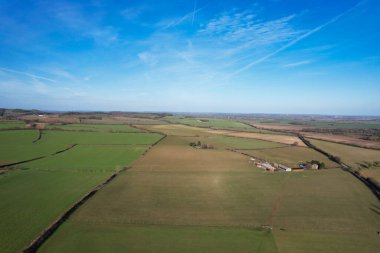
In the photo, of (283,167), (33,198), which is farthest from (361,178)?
(33,198)

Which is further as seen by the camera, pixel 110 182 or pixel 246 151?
pixel 246 151

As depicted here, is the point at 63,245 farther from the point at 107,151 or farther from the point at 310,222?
the point at 107,151

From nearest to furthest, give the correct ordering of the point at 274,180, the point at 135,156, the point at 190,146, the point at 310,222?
the point at 310,222 < the point at 274,180 < the point at 135,156 < the point at 190,146

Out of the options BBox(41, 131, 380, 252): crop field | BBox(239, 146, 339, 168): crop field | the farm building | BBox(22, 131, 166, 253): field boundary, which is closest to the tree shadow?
BBox(41, 131, 380, 252): crop field

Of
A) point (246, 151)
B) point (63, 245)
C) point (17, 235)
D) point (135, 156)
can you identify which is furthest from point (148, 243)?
point (246, 151)

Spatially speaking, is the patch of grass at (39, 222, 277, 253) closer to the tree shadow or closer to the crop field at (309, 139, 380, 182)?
Answer: the tree shadow

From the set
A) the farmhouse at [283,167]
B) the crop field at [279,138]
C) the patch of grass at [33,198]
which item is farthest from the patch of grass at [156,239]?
the crop field at [279,138]
